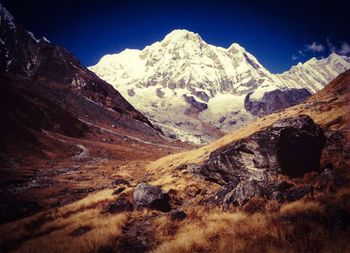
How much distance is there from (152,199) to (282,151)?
9.16 meters

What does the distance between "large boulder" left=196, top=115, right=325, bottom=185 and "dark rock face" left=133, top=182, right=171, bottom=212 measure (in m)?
4.50

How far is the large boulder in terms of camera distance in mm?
19000

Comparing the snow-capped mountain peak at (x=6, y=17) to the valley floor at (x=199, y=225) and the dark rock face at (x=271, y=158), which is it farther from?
the dark rock face at (x=271, y=158)

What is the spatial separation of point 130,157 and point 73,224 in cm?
6764

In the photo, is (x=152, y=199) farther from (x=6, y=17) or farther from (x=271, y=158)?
(x=6, y=17)

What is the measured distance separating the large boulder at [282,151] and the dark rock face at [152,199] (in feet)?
14.8

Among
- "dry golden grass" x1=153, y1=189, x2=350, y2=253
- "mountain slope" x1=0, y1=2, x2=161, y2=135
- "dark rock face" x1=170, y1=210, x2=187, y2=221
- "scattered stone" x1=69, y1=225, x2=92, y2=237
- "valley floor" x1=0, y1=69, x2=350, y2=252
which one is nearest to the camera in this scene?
"dry golden grass" x1=153, y1=189, x2=350, y2=253

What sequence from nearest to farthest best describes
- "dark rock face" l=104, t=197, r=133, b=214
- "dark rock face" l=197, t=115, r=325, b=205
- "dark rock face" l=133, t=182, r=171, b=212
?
"dark rock face" l=197, t=115, r=325, b=205
"dark rock face" l=104, t=197, r=133, b=214
"dark rock face" l=133, t=182, r=171, b=212

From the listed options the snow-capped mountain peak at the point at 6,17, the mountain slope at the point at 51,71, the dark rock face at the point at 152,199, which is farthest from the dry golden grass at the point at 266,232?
the snow-capped mountain peak at the point at 6,17

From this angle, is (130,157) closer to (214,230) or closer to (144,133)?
(144,133)

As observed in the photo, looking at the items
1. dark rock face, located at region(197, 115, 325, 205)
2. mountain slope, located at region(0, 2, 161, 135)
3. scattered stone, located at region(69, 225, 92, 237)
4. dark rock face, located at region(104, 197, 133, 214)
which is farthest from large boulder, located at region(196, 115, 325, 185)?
mountain slope, located at region(0, 2, 161, 135)

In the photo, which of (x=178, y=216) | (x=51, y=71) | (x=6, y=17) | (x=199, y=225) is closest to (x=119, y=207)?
(x=178, y=216)

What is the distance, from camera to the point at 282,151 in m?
19.4

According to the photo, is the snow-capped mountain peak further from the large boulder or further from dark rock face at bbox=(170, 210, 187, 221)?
dark rock face at bbox=(170, 210, 187, 221)
